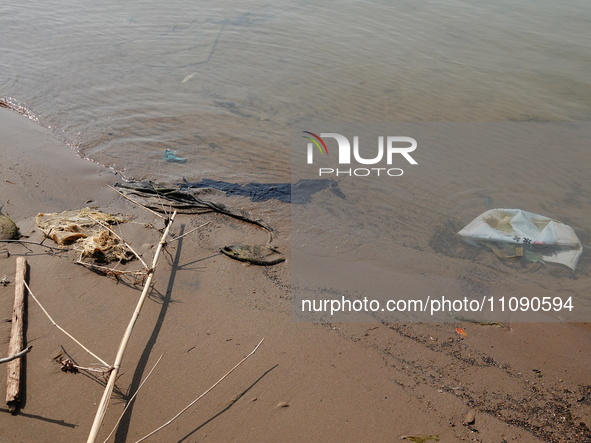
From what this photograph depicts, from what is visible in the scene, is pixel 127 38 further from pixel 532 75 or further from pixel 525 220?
pixel 525 220

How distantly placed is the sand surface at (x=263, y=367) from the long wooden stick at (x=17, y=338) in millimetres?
56

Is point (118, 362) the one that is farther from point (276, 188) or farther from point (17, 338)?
point (276, 188)

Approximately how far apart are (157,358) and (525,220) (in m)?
3.02

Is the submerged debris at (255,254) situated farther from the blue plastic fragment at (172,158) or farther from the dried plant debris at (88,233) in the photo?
the blue plastic fragment at (172,158)

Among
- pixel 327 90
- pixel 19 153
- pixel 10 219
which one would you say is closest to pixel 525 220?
pixel 327 90

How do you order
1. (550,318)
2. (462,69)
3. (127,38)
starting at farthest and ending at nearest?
(127,38) → (462,69) → (550,318)

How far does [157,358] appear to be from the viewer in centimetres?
271

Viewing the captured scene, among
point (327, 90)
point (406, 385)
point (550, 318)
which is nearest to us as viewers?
point (406, 385)

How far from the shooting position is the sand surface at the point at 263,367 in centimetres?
238

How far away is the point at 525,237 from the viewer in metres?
3.84

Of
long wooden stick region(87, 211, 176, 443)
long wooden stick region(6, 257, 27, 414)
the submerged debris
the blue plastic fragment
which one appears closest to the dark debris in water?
the blue plastic fragment

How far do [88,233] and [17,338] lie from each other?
1.08 metres

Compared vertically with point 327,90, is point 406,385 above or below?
below

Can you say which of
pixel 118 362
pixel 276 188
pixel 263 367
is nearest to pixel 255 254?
pixel 263 367
